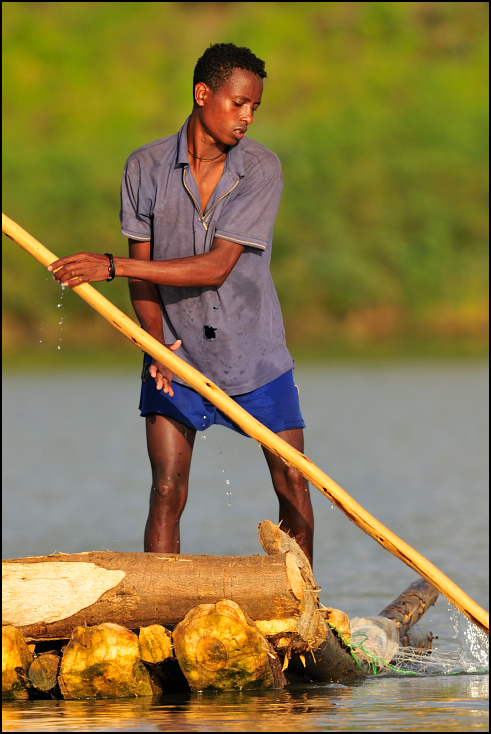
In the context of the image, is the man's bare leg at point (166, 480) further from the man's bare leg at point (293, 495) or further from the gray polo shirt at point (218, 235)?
the man's bare leg at point (293, 495)

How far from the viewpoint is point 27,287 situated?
36.7 meters

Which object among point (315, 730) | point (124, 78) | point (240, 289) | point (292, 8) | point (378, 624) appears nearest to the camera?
point (315, 730)

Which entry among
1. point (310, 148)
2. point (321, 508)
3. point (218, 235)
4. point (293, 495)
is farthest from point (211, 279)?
point (310, 148)

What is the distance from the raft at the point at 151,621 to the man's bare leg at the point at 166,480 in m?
0.39

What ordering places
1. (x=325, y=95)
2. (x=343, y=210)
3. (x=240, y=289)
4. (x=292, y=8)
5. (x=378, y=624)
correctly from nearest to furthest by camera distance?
1. (x=240, y=289)
2. (x=378, y=624)
3. (x=343, y=210)
4. (x=325, y=95)
5. (x=292, y=8)

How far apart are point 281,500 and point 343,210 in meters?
36.8

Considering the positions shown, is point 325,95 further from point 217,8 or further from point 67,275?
point 67,275

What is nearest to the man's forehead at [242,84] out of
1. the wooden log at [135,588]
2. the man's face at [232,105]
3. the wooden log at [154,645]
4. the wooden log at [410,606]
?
the man's face at [232,105]

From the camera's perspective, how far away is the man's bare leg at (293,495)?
532 centimetres

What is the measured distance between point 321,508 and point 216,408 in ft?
18.4

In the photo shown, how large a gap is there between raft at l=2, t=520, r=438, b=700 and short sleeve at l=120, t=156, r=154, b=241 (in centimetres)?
129

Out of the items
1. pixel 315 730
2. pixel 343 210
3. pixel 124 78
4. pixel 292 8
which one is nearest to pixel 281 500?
pixel 315 730

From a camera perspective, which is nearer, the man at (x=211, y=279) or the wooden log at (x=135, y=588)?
the wooden log at (x=135, y=588)

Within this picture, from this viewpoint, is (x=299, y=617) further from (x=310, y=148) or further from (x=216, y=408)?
(x=310, y=148)
